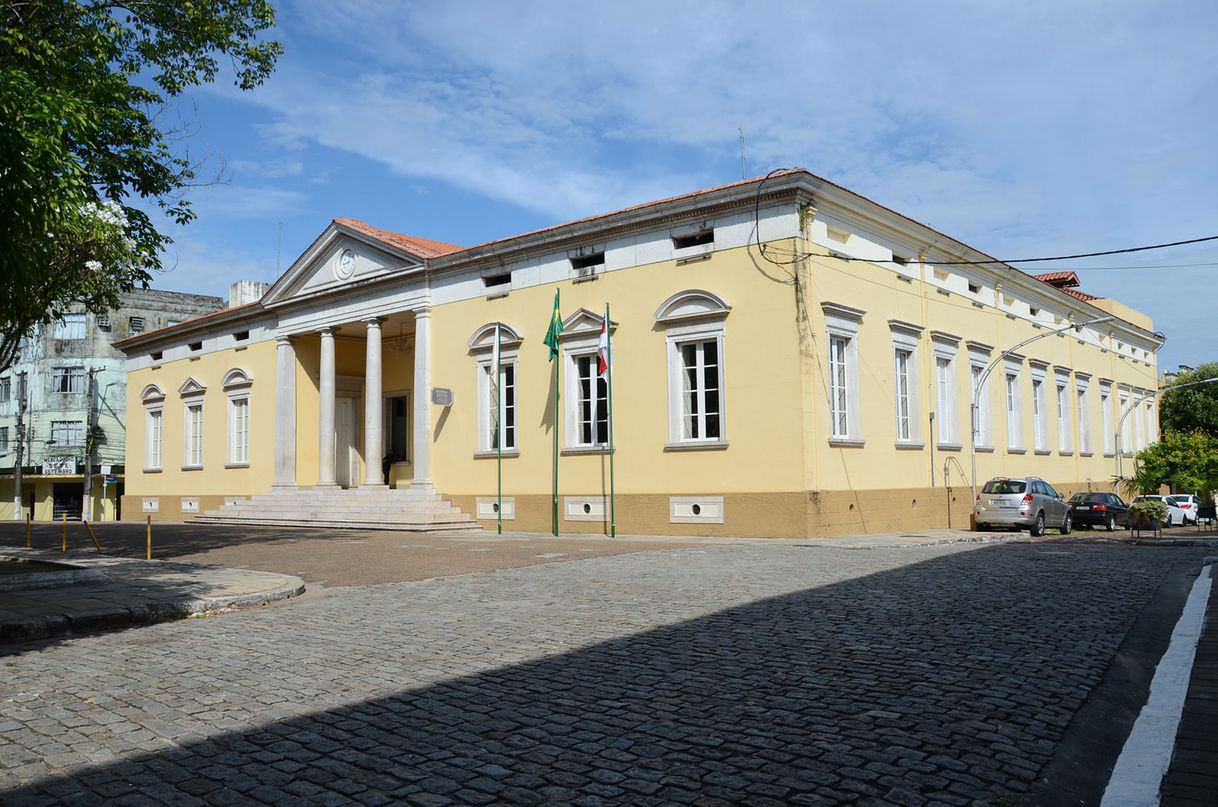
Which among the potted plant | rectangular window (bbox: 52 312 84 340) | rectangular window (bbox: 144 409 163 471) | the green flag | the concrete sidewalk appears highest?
rectangular window (bbox: 52 312 84 340)

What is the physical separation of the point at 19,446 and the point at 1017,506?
4720cm

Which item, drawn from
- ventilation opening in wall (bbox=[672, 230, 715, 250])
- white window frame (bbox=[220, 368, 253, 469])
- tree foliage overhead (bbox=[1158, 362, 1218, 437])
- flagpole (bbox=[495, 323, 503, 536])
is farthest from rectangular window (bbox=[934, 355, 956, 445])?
tree foliage overhead (bbox=[1158, 362, 1218, 437])

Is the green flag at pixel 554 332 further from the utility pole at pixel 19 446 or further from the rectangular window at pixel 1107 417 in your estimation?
the utility pole at pixel 19 446

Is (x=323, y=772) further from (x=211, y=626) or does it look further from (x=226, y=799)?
(x=211, y=626)

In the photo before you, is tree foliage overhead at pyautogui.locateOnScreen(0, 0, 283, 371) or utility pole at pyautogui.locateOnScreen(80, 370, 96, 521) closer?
tree foliage overhead at pyautogui.locateOnScreen(0, 0, 283, 371)

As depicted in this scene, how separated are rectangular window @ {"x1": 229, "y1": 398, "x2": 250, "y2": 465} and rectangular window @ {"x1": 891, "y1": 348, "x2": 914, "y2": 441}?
69.0ft

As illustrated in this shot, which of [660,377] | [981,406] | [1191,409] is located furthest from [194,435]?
[1191,409]

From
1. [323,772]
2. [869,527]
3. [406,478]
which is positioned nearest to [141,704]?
[323,772]

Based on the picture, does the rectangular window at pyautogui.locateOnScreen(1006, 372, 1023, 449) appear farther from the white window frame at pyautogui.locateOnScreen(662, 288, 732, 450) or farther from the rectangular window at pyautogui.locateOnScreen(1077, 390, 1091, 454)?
the white window frame at pyautogui.locateOnScreen(662, 288, 732, 450)

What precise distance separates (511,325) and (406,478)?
8039 millimetres

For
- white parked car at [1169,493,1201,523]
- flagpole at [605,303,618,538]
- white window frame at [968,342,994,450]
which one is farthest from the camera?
white parked car at [1169,493,1201,523]

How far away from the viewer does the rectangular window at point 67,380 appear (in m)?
50.8

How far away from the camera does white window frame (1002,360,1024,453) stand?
28875 millimetres

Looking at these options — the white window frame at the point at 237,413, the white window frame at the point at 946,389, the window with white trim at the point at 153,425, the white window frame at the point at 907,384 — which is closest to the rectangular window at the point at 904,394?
the white window frame at the point at 907,384
